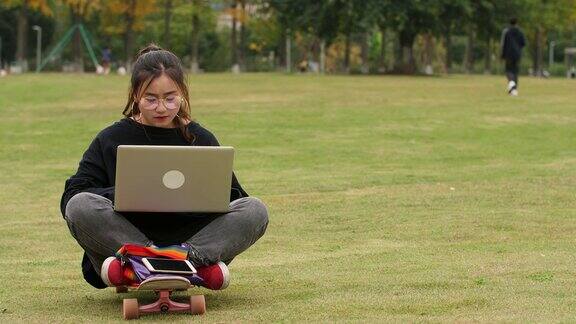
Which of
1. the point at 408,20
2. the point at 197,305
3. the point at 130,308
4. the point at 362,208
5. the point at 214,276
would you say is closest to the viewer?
the point at 130,308

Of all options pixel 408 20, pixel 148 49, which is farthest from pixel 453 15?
pixel 148 49

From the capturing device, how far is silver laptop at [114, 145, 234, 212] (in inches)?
252

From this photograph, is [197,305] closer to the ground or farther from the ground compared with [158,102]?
closer to the ground

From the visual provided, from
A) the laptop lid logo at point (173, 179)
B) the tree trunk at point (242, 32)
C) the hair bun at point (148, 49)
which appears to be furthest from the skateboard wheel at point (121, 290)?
the tree trunk at point (242, 32)

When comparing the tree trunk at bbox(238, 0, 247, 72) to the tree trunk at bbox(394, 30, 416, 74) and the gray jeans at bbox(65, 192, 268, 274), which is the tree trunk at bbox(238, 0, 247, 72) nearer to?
the tree trunk at bbox(394, 30, 416, 74)

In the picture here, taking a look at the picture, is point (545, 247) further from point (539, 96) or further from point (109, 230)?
point (539, 96)

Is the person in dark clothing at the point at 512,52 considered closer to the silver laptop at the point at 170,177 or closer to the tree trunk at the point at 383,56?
the silver laptop at the point at 170,177

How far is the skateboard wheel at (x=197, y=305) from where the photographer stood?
6.44 m

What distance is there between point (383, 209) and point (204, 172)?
6120 millimetres

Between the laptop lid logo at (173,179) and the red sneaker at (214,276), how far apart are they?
1.43 ft

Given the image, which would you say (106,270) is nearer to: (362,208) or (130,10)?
(362,208)

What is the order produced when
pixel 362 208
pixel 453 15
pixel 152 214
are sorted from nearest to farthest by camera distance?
1. pixel 152 214
2. pixel 362 208
3. pixel 453 15

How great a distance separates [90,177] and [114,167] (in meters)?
0.13

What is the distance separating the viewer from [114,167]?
693cm
